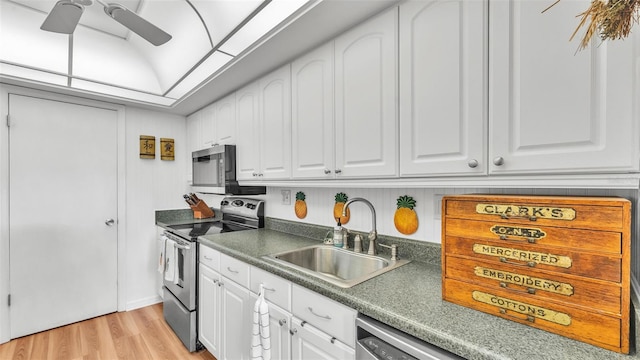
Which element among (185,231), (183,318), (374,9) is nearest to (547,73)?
(374,9)

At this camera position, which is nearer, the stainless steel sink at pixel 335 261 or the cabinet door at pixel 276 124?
the stainless steel sink at pixel 335 261

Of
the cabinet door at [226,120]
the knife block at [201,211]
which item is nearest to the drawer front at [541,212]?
the cabinet door at [226,120]

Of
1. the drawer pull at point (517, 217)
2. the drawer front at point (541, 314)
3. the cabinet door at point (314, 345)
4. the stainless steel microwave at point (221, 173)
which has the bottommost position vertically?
the cabinet door at point (314, 345)

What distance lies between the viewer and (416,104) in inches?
47.7

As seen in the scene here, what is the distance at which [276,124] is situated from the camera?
199 centimetres

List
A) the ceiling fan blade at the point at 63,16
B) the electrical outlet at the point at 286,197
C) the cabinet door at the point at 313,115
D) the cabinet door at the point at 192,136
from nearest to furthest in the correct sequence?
the ceiling fan blade at the point at 63,16
the cabinet door at the point at 313,115
the electrical outlet at the point at 286,197
the cabinet door at the point at 192,136

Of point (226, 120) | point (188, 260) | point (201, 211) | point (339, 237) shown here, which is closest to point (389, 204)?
point (339, 237)

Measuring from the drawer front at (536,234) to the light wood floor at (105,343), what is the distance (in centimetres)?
212

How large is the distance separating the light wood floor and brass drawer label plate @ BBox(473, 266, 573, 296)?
2.10 meters

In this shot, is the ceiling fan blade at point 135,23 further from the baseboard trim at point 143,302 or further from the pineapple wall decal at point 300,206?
the baseboard trim at point 143,302

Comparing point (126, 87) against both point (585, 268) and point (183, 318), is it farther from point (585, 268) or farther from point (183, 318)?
point (585, 268)

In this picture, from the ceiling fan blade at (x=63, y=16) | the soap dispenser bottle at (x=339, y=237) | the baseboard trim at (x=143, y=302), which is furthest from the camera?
the baseboard trim at (x=143, y=302)

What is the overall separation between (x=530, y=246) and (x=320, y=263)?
1222 mm

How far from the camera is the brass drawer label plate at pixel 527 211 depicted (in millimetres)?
774
